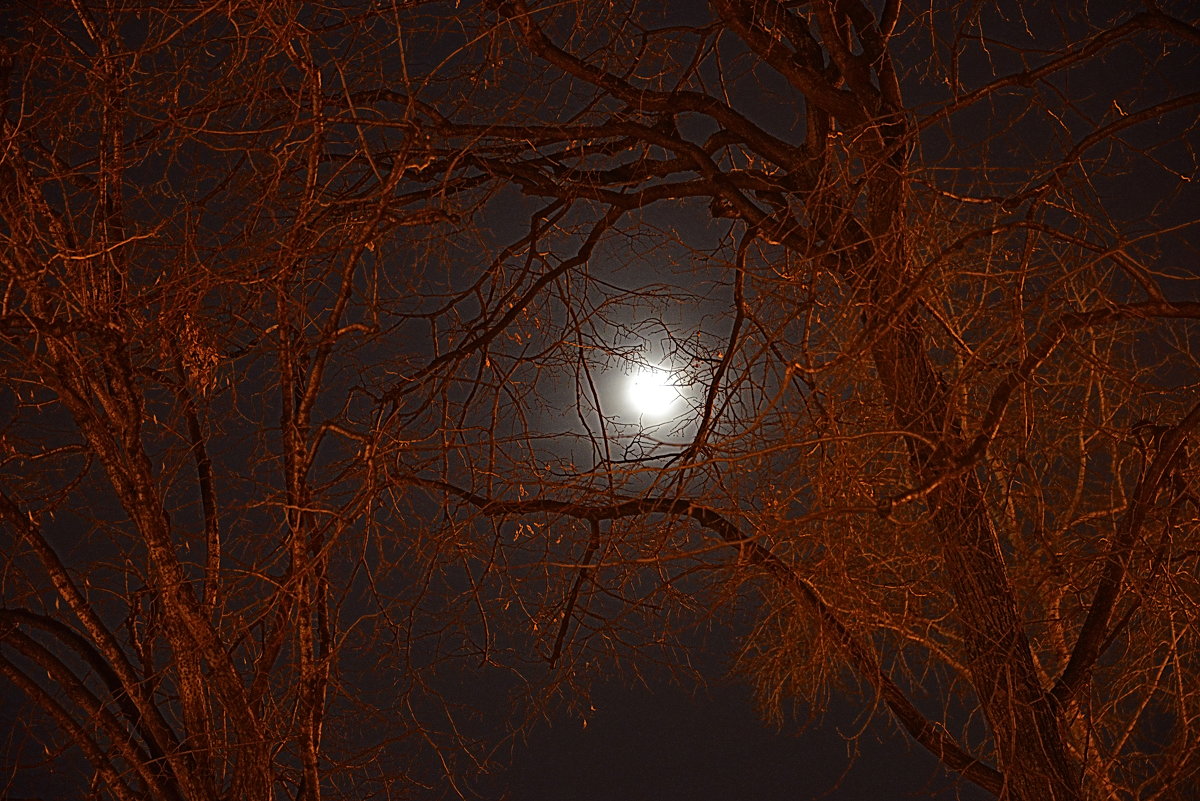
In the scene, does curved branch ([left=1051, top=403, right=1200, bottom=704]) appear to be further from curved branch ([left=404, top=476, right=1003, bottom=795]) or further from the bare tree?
curved branch ([left=404, top=476, right=1003, bottom=795])

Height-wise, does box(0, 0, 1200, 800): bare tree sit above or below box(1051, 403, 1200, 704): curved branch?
above

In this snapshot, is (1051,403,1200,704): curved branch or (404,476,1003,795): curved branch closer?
(1051,403,1200,704): curved branch

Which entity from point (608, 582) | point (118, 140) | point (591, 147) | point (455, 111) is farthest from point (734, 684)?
point (118, 140)

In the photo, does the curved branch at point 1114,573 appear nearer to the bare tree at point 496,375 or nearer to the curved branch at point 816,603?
the bare tree at point 496,375

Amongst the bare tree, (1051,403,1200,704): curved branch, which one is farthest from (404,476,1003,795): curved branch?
(1051,403,1200,704): curved branch

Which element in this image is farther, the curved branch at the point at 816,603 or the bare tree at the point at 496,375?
the curved branch at the point at 816,603

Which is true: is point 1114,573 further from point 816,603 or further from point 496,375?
point 496,375

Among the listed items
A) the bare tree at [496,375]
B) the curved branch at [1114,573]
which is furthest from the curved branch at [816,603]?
the curved branch at [1114,573]

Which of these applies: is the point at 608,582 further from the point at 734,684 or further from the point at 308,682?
the point at 734,684

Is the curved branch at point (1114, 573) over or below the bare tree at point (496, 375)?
below

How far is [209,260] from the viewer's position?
1254 millimetres

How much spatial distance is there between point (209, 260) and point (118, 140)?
0.55ft

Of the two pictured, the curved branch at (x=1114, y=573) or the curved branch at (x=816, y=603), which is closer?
the curved branch at (x=1114, y=573)

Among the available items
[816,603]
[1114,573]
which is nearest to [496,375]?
[816,603]
